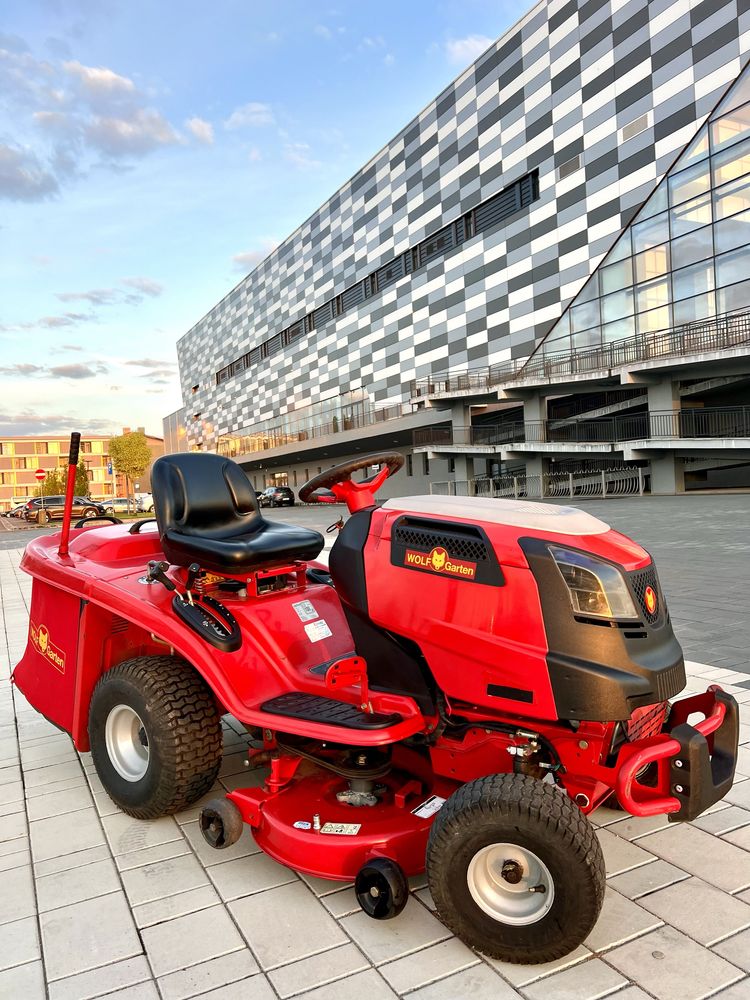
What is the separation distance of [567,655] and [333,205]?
153ft

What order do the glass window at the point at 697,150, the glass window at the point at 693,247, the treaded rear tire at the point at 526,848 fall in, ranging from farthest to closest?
the glass window at the point at 693,247 → the glass window at the point at 697,150 → the treaded rear tire at the point at 526,848

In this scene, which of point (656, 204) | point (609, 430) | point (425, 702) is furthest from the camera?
point (609, 430)

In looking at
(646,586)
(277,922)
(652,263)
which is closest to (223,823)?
(277,922)

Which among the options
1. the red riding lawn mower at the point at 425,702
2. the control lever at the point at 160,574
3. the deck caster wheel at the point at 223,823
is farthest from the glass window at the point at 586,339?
the deck caster wheel at the point at 223,823

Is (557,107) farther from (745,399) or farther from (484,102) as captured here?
(745,399)

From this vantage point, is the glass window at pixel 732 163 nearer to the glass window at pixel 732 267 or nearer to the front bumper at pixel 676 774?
the glass window at pixel 732 267

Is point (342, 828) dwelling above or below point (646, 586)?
below

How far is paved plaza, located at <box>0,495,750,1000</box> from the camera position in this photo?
1.68 m

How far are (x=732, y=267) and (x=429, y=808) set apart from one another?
24.2 metres

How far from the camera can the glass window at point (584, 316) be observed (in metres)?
26.2

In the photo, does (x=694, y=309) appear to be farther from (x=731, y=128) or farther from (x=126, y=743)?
(x=126, y=743)

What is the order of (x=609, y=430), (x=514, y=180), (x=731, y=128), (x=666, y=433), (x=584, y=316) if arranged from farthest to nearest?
(x=514, y=180) → (x=584, y=316) → (x=609, y=430) → (x=666, y=433) → (x=731, y=128)

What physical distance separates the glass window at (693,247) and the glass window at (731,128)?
2597 mm

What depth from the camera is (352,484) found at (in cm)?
229
